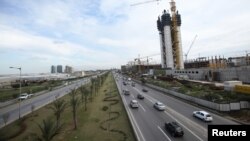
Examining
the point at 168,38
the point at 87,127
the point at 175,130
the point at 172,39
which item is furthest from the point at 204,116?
the point at 172,39

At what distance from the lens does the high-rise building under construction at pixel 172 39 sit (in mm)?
154500

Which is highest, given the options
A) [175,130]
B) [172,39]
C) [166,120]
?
[172,39]

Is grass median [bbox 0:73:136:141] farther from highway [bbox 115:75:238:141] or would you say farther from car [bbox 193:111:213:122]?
car [bbox 193:111:213:122]

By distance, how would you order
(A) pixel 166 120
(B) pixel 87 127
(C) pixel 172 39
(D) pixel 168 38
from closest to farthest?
(B) pixel 87 127
(A) pixel 166 120
(D) pixel 168 38
(C) pixel 172 39

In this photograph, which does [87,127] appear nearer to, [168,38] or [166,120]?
[166,120]

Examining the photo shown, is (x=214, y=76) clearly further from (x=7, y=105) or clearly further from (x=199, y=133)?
(x=7, y=105)

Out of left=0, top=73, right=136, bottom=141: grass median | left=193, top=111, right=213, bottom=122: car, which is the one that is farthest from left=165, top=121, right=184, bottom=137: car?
left=193, top=111, right=213, bottom=122: car

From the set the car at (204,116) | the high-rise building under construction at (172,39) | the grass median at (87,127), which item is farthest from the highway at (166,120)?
the high-rise building under construction at (172,39)

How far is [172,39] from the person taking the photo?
160375mm

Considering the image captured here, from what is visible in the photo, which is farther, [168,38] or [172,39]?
[172,39]

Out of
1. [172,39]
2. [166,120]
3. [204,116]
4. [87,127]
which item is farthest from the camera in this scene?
[172,39]

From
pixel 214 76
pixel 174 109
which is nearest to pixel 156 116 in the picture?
pixel 174 109

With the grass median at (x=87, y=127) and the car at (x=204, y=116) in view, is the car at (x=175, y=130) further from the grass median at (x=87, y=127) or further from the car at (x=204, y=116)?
the car at (x=204, y=116)

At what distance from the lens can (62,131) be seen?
3766 cm
